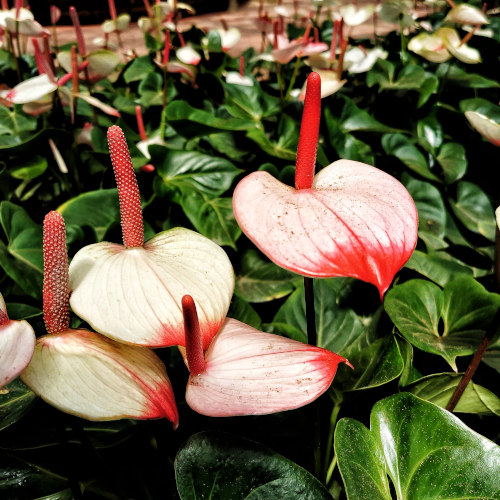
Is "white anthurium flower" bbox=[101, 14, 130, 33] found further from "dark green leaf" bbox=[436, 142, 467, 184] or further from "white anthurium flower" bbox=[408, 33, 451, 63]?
"dark green leaf" bbox=[436, 142, 467, 184]

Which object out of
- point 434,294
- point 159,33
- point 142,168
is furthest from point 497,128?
point 159,33

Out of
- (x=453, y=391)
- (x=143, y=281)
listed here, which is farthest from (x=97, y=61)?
(x=453, y=391)

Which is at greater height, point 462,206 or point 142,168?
point 142,168

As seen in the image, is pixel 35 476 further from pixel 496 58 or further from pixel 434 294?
pixel 496 58

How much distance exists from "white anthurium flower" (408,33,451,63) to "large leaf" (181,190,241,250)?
677 mm

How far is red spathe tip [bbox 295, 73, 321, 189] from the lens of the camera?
43 cm

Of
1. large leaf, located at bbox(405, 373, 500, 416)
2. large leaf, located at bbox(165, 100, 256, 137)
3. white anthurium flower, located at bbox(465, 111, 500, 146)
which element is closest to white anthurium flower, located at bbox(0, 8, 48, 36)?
large leaf, located at bbox(165, 100, 256, 137)

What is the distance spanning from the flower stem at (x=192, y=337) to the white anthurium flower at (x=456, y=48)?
104 centimetres

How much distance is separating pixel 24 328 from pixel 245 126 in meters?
0.64

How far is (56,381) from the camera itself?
0.33 meters

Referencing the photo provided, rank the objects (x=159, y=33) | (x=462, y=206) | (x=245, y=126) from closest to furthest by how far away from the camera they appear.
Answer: (x=245, y=126)
(x=462, y=206)
(x=159, y=33)

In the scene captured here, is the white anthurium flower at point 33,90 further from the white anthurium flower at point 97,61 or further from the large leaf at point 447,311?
the large leaf at point 447,311

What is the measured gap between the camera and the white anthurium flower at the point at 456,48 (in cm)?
112

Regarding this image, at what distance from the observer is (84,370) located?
0.34 metres
